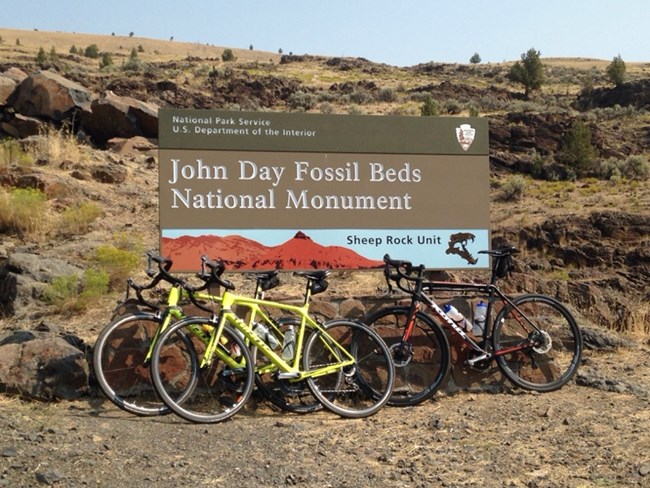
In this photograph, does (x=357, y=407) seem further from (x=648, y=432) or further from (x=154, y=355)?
(x=648, y=432)

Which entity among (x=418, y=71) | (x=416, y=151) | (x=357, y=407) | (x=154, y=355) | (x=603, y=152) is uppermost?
(x=418, y=71)

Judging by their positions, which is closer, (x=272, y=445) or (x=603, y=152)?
(x=272, y=445)

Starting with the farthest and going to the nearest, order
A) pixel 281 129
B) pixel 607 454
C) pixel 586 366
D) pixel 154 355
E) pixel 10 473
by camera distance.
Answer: pixel 586 366, pixel 281 129, pixel 154 355, pixel 607 454, pixel 10 473

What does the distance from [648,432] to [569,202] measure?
19.3 meters

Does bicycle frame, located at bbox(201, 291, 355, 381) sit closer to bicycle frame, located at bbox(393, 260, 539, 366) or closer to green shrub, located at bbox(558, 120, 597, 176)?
bicycle frame, located at bbox(393, 260, 539, 366)

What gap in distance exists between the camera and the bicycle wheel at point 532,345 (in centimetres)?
686

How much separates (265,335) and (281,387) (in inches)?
17.8

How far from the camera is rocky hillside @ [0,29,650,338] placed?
11.0m

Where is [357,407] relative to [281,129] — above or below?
below

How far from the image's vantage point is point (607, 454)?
5137 millimetres

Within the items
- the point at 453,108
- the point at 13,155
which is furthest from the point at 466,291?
the point at 453,108

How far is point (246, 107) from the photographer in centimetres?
3631

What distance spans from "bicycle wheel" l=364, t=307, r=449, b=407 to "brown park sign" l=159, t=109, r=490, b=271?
679mm

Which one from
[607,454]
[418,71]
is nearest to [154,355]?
[607,454]
